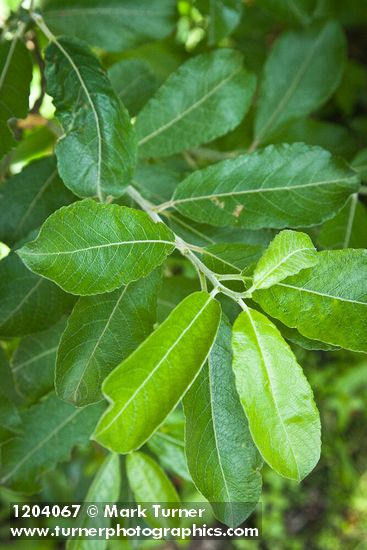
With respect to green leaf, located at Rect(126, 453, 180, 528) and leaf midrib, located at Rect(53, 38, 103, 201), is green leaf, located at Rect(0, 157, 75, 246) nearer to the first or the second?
leaf midrib, located at Rect(53, 38, 103, 201)

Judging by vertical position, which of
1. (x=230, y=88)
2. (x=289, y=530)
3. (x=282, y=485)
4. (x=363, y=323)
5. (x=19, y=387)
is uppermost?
(x=230, y=88)

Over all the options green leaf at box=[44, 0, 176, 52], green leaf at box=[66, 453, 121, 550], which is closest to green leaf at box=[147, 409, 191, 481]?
green leaf at box=[66, 453, 121, 550]

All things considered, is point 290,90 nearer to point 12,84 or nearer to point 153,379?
point 12,84

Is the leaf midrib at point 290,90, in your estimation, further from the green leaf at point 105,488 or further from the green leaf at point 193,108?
the green leaf at point 105,488

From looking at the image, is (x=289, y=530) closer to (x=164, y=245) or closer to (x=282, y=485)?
(x=282, y=485)

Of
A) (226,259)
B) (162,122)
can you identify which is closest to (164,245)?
(226,259)
